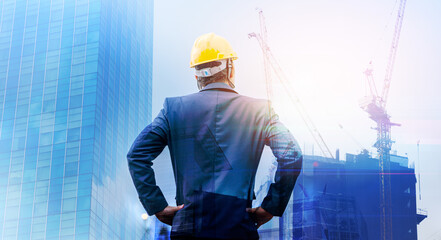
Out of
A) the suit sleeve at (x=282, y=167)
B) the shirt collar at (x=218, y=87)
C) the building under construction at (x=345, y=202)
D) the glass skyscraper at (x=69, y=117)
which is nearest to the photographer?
the suit sleeve at (x=282, y=167)

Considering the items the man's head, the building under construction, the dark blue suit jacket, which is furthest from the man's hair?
the building under construction

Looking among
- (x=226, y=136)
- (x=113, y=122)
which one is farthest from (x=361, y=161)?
(x=226, y=136)

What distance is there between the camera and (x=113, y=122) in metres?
102

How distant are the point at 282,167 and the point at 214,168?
56 cm

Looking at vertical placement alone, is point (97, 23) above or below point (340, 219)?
above

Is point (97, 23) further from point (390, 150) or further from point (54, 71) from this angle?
point (390, 150)

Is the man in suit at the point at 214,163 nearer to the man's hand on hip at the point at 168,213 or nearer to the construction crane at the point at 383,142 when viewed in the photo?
the man's hand on hip at the point at 168,213

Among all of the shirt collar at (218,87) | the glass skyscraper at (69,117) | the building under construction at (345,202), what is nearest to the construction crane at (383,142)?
the building under construction at (345,202)

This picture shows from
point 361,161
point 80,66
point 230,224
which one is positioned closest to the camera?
point 230,224

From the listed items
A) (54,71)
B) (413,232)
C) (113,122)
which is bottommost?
(413,232)

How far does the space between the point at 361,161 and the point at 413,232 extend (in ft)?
64.5

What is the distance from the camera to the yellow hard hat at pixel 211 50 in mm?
4840

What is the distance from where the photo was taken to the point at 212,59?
4.86 metres

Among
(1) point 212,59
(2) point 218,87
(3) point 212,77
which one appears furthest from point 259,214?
(1) point 212,59
